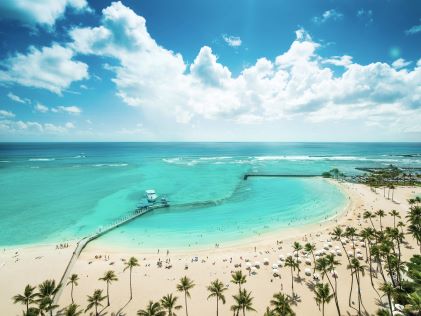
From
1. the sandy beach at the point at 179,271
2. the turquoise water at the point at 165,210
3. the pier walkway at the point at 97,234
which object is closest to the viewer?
the sandy beach at the point at 179,271

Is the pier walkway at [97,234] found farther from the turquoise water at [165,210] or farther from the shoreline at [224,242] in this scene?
the turquoise water at [165,210]

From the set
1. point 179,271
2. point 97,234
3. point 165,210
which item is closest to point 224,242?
point 179,271

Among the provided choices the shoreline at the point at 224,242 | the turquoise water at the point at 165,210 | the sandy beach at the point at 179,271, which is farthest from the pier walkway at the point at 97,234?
the turquoise water at the point at 165,210

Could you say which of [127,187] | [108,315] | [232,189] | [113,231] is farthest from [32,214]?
[232,189]

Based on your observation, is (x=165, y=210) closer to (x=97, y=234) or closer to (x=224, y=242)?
(x=97, y=234)

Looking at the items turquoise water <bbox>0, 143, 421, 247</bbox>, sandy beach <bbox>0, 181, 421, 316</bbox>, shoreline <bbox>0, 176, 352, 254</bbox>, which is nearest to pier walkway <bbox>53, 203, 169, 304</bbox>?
sandy beach <bbox>0, 181, 421, 316</bbox>

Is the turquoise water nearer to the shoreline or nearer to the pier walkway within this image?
the shoreline

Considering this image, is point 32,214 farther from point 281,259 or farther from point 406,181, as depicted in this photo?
point 406,181
